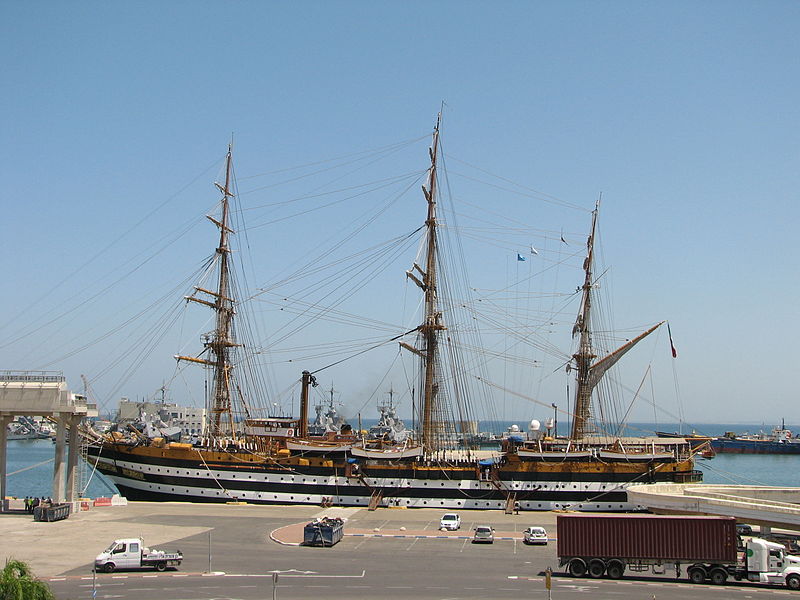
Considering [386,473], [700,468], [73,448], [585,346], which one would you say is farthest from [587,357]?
[700,468]

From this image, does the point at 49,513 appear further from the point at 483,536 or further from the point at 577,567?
the point at 577,567

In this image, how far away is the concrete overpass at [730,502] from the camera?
32656 millimetres

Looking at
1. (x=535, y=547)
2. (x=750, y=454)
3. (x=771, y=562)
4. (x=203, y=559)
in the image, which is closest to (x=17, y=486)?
(x=203, y=559)

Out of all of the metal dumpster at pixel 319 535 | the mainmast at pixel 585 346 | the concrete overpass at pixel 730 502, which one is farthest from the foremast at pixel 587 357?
the metal dumpster at pixel 319 535

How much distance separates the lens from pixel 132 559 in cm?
2853

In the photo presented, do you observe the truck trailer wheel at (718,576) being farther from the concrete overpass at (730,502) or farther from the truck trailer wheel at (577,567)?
the concrete overpass at (730,502)

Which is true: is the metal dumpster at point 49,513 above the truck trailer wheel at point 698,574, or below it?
above

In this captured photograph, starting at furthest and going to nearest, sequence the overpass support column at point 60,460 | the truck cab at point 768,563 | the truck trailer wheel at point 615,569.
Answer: the overpass support column at point 60,460 → the truck trailer wheel at point 615,569 → the truck cab at point 768,563

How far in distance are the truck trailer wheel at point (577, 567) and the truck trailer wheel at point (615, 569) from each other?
0.91 metres

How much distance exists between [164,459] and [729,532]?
116 feet

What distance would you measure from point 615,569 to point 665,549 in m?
1.91

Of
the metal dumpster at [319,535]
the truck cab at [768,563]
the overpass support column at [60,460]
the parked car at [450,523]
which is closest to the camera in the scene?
the truck cab at [768,563]

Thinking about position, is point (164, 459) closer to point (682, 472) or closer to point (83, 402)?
point (83, 402)

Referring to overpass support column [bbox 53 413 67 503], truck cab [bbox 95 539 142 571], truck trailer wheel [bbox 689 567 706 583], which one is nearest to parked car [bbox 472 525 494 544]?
truck trailer wheel [bbox 689 567 706 583]
